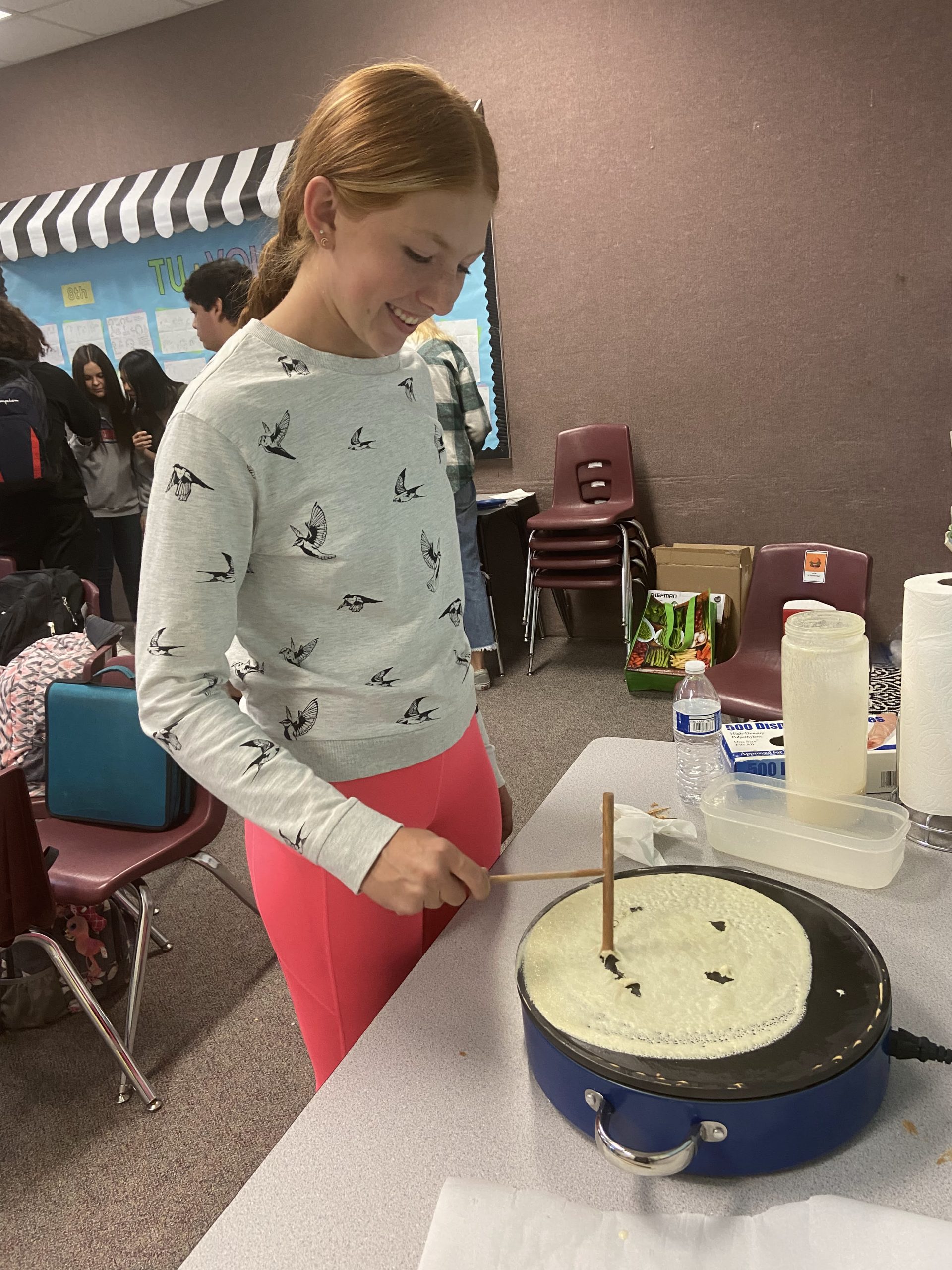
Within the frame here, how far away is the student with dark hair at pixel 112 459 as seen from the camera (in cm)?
488

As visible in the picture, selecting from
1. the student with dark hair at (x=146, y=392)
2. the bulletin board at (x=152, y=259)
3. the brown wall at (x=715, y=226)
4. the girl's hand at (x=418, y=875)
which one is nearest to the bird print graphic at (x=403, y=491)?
the girl's hand at (x=418, y=875)

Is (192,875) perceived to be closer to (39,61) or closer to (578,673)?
(578,673)

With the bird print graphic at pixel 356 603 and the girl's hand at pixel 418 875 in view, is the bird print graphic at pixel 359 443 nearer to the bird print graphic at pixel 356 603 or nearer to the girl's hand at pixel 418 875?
the bird print graphic at pixel 356 603

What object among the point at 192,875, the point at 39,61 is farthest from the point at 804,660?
the point at 39,61

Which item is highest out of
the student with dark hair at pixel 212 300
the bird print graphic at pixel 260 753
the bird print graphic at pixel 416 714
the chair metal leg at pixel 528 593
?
the student with dark hair at pixel 212 300

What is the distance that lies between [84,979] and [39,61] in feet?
15.3

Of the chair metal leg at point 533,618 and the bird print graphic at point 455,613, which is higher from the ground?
the bird print graphic at point 455,613

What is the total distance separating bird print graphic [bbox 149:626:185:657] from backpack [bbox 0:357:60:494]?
3.04 metres

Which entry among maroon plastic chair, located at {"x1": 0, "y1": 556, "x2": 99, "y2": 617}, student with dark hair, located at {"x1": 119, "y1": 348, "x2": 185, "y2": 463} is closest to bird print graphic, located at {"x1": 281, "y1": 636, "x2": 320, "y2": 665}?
maroon plastic chair, located at {"x1": 0, "y1": 556, "x2": 99, "y2": 617}

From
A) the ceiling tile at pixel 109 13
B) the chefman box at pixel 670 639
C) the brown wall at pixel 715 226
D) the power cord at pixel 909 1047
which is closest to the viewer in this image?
the power cord at pixel 909 1047

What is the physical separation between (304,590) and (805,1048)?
552mm

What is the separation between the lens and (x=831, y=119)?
3258 mm

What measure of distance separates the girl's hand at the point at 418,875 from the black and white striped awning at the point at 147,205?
3.91 meters

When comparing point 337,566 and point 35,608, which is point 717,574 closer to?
point 35,608
